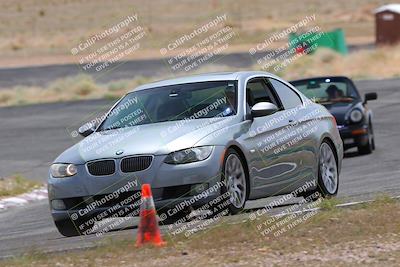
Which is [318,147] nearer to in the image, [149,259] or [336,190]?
[336,190]

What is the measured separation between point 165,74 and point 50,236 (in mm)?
→ 36611

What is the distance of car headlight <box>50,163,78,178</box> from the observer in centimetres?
1072

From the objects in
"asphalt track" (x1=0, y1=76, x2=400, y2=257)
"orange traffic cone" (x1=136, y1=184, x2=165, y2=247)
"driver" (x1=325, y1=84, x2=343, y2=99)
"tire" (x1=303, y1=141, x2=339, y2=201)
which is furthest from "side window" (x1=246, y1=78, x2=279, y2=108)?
"driver" (x1=325, y1=84, x2=343, y2=99)

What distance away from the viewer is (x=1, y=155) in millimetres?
23938

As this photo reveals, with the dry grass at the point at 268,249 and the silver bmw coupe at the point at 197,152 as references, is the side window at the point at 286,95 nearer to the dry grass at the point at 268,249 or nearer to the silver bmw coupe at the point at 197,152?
the silver bmw coupe at the point at 197,152

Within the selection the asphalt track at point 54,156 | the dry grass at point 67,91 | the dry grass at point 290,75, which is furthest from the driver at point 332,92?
the dry grass at point 67,91

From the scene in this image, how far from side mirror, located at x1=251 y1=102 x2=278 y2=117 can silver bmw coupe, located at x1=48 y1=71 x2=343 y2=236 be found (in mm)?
→ 12

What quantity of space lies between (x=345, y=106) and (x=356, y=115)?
12.5 inches

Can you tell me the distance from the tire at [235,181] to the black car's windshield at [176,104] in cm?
64

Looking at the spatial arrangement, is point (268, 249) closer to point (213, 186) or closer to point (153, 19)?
point (213, 186)

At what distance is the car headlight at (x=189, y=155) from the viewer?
10.5m

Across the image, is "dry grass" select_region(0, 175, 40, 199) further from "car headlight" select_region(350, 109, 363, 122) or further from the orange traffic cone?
the orange traffic cone

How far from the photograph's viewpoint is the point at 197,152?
10531mm

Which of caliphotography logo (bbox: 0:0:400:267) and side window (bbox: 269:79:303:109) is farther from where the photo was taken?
side window (bbox: 269:79:303:109)
